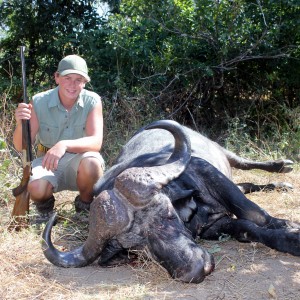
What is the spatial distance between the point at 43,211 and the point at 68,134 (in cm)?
76

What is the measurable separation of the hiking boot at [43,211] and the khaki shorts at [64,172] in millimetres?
Result: 132

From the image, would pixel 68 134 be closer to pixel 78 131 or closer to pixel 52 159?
pixel 78 131

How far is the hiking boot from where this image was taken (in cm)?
458

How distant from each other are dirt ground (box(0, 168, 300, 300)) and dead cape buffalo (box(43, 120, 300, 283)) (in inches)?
4.1

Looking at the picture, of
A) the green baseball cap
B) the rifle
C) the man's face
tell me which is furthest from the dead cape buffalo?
the green baseball cap

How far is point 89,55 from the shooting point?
26.8 ft

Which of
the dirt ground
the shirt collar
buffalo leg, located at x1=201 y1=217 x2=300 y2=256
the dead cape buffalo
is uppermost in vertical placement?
the shirt collar

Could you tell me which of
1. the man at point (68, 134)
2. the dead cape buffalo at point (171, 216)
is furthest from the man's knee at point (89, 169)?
the dead cape buffalo at point (171, 216)

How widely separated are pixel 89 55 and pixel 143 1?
1.31m

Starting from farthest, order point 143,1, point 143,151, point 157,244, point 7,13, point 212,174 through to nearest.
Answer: point 7,13
point 143,1
point 143,151
point 212,174
point 157,244

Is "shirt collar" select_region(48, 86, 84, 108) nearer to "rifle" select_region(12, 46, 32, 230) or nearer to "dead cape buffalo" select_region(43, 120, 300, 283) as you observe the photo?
"rifle" select_region(12, 46, 32, 230)

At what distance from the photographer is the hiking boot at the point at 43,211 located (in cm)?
458

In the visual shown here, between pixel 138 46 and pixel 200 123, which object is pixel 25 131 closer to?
pixel 138 46

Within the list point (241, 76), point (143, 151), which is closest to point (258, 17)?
point (241, 76)
